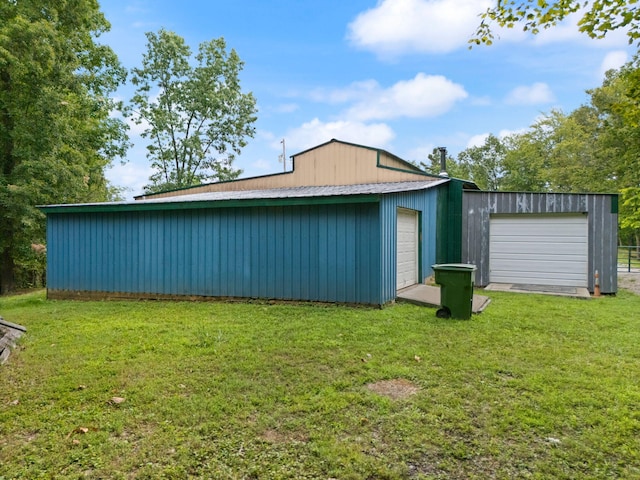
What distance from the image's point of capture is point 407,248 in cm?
856

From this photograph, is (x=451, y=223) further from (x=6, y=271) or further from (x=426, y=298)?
(x=6, y=271)

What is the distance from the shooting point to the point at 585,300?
8.07m

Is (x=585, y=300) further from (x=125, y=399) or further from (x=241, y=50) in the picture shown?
(x=241, y=50)

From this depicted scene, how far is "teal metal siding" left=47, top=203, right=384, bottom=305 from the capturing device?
22.7 feet

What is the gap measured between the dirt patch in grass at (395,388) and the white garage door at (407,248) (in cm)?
441

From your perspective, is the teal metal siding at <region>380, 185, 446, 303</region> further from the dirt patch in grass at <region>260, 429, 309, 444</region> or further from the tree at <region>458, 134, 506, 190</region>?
the tree at <region>458, 134, 506, 190</region>

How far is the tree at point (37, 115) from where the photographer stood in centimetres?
1233

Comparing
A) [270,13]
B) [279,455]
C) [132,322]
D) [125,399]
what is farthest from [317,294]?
[270,13]

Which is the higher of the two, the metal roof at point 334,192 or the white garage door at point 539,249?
the metal roof at point 334,192

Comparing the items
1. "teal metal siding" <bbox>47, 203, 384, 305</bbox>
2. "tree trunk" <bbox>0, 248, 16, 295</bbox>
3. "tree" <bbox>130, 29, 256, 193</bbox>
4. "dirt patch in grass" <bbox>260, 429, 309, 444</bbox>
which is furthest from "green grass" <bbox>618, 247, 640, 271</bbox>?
"tree trunk" <bbox>0, 248, 16, 295</bbox>

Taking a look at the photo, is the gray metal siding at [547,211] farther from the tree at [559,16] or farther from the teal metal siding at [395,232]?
the tree at [559,16]

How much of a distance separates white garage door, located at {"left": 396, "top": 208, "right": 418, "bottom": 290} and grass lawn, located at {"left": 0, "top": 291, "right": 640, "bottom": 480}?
2554 mm

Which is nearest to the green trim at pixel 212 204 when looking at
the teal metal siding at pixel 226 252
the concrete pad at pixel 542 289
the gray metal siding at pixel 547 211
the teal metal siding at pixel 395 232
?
the teal metal siding at pixel 226 252

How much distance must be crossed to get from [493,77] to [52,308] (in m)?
15.2
